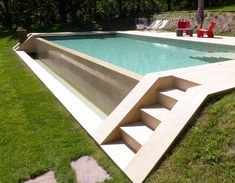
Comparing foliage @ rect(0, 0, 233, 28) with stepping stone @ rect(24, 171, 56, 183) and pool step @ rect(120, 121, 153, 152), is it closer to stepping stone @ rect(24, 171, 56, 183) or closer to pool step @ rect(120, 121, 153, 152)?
pool step @ rect(120, 121, 153, 152)

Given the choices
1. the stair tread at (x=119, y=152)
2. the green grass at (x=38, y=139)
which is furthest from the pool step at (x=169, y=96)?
the green grass at (x=38, y=139)

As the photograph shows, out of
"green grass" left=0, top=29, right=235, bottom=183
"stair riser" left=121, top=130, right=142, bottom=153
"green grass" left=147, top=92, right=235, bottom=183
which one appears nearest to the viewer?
"green grass" left=147, top=92, right=235, bottom=183

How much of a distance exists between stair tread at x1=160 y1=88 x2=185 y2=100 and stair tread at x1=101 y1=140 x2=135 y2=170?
1.11 metres

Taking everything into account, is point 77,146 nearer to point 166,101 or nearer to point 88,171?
point 88,171

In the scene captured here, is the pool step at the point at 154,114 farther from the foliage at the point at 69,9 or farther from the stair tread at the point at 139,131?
the foliage at the point at 69,9

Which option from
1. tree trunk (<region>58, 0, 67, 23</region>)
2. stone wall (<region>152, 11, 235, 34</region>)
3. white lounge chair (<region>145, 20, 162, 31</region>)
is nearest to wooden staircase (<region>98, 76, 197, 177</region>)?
stone wall (<region>152, 11, 235, 34</region>)

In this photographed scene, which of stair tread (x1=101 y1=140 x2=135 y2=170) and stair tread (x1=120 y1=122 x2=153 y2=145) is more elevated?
stair tread (x1=120 y1=122 x2=153 y2=145)

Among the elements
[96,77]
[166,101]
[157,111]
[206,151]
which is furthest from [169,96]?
[96,77]

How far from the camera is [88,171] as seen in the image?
448 cm

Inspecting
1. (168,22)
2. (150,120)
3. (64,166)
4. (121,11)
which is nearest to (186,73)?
(150,120)

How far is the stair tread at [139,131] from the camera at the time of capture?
487cm

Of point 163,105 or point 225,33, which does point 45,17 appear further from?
point 163,105

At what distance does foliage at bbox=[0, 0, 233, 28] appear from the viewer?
1136 inches

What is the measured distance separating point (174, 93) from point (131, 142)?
43.8 inches
